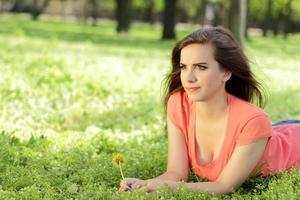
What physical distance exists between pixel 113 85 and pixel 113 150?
4.50 metres

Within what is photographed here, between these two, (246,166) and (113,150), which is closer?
(246,166)

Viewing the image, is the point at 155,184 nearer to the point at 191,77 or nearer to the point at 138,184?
the point at 138,184

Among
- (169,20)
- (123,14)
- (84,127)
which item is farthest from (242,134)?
(123,14)

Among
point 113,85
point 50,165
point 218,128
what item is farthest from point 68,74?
point 218,128

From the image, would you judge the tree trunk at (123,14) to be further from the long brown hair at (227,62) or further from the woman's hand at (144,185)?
the woman's hand at (144,185)

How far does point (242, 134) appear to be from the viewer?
425 centimetres

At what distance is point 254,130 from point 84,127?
3.64 metres

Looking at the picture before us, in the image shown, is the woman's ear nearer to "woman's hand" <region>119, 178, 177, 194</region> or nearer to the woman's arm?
the woman's arm

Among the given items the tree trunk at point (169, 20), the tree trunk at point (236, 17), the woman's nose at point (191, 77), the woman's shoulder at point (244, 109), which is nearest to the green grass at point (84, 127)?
the woman's shoulder at point (244, 109)

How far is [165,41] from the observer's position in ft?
91.2

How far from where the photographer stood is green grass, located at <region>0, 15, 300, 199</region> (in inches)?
171

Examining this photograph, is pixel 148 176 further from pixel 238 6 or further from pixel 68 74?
pixel 238 6

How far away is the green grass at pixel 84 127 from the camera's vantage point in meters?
4.35

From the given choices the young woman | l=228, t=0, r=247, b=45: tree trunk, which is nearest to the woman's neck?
the young woman
